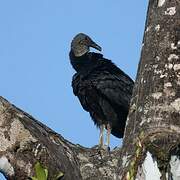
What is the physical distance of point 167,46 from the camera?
1685 mm

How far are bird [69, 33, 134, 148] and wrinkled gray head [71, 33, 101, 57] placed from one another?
0.82 m

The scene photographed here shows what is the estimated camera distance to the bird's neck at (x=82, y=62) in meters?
6.70

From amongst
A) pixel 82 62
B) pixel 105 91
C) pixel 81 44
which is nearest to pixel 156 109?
pixel 105 91

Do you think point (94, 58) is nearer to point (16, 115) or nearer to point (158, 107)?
point (16, 115)

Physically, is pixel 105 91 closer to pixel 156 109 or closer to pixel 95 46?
pixel 95 46

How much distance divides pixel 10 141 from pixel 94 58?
4.53 m

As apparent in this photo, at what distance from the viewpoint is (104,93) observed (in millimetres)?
6367

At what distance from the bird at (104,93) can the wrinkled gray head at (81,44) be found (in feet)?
2.69

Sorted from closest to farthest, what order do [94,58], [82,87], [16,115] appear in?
[16,115] → [82,87] → [94,58]

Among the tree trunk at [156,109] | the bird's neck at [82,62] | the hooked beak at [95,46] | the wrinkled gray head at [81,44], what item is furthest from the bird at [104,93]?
the tree trunk at [156,109]

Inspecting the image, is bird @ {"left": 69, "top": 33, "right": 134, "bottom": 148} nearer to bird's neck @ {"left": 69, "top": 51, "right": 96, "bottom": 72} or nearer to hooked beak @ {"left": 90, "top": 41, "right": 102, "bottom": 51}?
bird's neck @ {"left": 69, "top": 51, "right": 96, "bottom": 72}

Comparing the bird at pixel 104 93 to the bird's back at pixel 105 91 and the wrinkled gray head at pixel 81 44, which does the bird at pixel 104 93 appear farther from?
the wrinkled gray head at pixel 81 44

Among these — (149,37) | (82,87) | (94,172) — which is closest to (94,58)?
(82,87)

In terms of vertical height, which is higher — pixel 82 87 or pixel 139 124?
pixel 82 87
